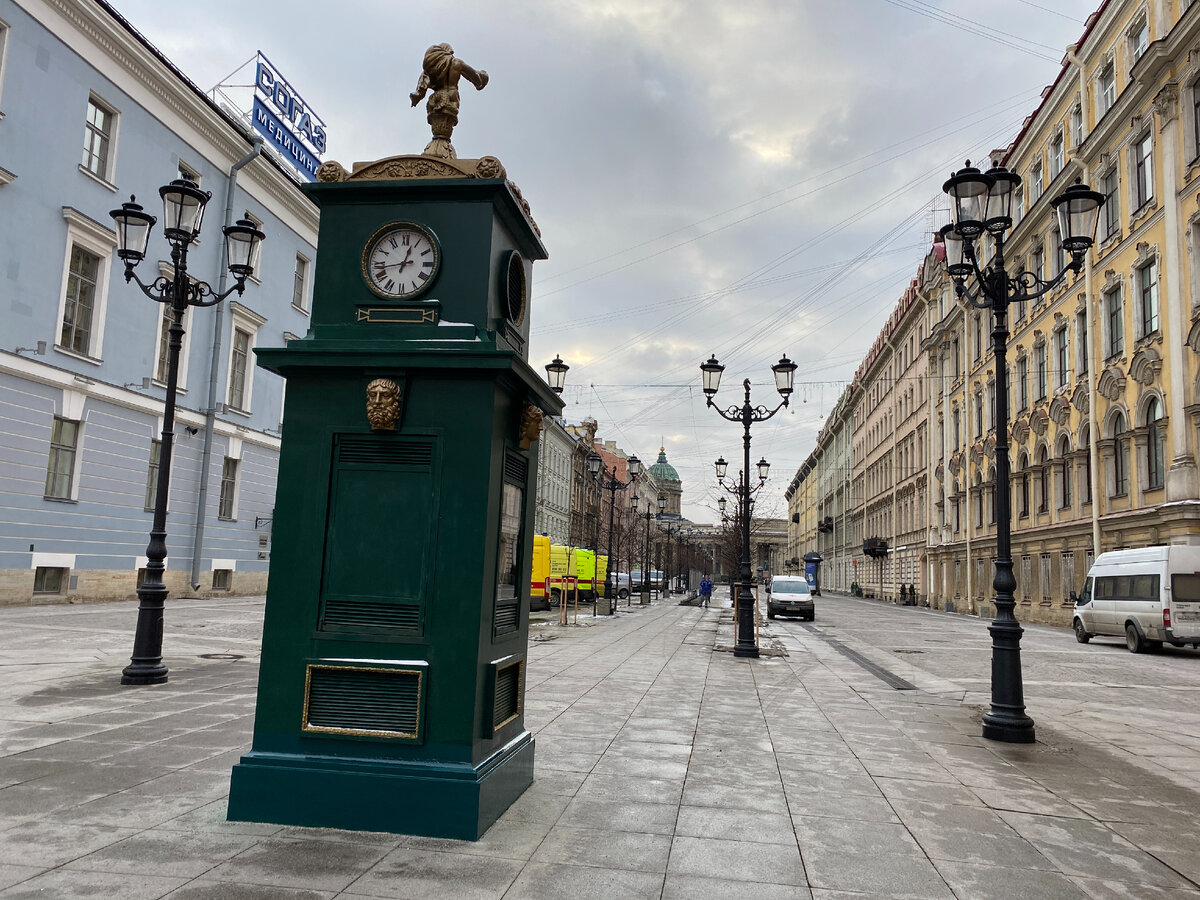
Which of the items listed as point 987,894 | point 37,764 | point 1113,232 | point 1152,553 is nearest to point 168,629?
point 37,764

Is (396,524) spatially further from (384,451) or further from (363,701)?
(363,701)

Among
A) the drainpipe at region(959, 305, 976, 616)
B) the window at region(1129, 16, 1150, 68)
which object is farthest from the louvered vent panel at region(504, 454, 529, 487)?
the drainpipe at region(959, 305, 976, 616)

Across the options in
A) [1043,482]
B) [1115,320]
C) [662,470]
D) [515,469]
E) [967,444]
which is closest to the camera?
[515,469]

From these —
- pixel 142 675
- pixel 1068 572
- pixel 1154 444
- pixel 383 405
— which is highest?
pixel 1154 444

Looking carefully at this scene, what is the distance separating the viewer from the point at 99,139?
23047mm

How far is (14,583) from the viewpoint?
19984 millimetres

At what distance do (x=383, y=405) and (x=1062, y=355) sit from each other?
35.5 m

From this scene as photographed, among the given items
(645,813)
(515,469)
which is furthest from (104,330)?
(645,813)

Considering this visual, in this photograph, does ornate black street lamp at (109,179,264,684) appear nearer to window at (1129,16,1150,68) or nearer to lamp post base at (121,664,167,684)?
lamp post base at (121,664,167,684)

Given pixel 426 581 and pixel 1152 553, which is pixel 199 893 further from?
pixel 1152 553

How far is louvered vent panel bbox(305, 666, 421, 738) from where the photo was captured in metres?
4.90

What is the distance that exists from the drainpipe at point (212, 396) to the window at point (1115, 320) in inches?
1159

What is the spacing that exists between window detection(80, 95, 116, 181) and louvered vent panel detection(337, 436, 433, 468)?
2156 cm

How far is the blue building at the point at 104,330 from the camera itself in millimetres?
20094
